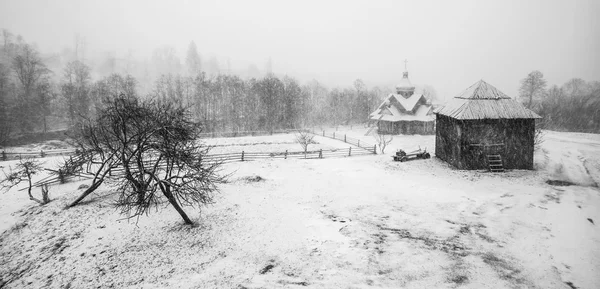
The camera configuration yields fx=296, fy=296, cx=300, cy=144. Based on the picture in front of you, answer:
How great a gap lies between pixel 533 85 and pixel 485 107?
4589 cm

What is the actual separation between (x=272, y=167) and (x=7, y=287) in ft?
53.5

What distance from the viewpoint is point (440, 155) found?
2589 centimetres

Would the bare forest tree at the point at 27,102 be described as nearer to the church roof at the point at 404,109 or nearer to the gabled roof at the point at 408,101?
the church roof at the point at 404,109

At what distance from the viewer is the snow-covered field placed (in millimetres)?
9891

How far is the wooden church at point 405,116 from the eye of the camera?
1891 inches

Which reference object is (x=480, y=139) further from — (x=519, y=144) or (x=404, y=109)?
(x=404, y=109)

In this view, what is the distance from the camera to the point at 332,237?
12.4 meters

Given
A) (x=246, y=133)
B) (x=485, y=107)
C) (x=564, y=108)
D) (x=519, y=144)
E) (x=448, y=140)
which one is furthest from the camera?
(x=246, y=133)

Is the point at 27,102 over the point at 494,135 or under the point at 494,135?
over

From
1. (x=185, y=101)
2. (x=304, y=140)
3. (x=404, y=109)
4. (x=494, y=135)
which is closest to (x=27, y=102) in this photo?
(x=185, y=101)

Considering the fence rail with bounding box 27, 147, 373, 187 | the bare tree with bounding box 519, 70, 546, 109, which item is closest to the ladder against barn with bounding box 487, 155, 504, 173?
the fence rail with bounding box 27, 147, 373, 187

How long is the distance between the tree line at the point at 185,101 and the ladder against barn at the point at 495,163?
114 ft

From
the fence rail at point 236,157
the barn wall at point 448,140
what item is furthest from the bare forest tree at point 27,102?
the barn wall at point 448,140

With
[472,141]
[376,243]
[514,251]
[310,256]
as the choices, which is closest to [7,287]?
[310,256]
